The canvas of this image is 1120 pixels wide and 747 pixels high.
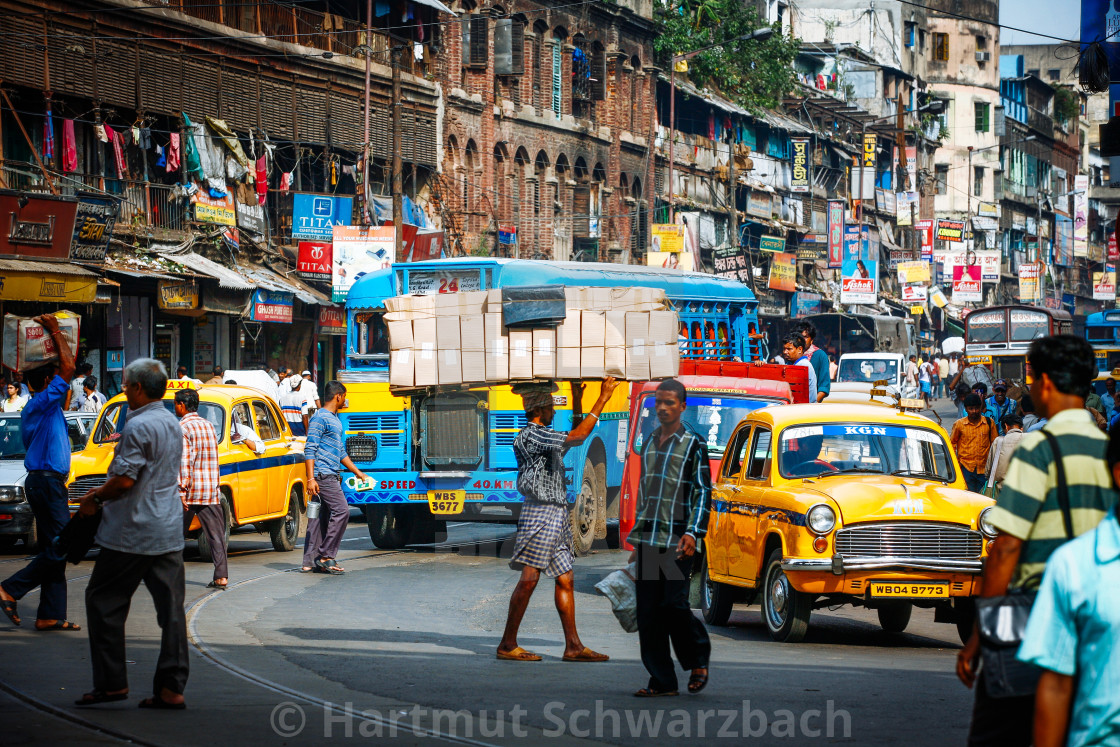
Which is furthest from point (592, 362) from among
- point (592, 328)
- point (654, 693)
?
point (654, 693)

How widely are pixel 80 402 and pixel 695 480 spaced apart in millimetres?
18993

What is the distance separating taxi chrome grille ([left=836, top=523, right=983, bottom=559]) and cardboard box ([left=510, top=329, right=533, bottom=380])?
15.4ft

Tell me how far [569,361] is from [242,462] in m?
4.38

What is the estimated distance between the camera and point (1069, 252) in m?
116

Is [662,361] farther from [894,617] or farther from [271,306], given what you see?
[271,306]

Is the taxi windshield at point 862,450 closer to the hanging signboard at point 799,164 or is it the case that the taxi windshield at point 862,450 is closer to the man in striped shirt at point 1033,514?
the man in striped shirt at point 1033,514

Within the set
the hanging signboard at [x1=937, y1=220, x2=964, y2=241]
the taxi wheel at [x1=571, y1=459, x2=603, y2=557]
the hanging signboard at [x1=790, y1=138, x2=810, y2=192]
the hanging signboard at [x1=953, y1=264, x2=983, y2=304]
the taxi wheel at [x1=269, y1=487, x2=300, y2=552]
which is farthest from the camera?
the hanging signboard at [x1=937, y1=220, x2=964, y2=241]

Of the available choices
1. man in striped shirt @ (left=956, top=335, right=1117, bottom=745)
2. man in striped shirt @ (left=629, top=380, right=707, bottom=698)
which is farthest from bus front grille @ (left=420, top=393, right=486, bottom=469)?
man in striped shirt @ (left=956, top=335, right=1117, bottom=745)

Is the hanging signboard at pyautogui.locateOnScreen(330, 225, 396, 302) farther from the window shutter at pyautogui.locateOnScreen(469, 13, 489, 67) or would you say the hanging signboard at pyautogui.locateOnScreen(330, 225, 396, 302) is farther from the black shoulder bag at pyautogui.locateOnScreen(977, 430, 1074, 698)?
the black shoulder bag at pyautogui.locateOnScreen(977, 430, 1074, 698)

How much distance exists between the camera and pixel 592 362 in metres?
14.4

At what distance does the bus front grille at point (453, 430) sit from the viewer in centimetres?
1700

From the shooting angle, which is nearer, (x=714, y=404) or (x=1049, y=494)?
(x=1049, y=494)

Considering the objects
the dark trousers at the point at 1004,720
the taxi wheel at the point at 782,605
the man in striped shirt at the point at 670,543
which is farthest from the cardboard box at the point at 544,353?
the dark trousers at the point at 1004,720

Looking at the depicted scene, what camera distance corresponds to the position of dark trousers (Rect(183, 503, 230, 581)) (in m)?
13.8
